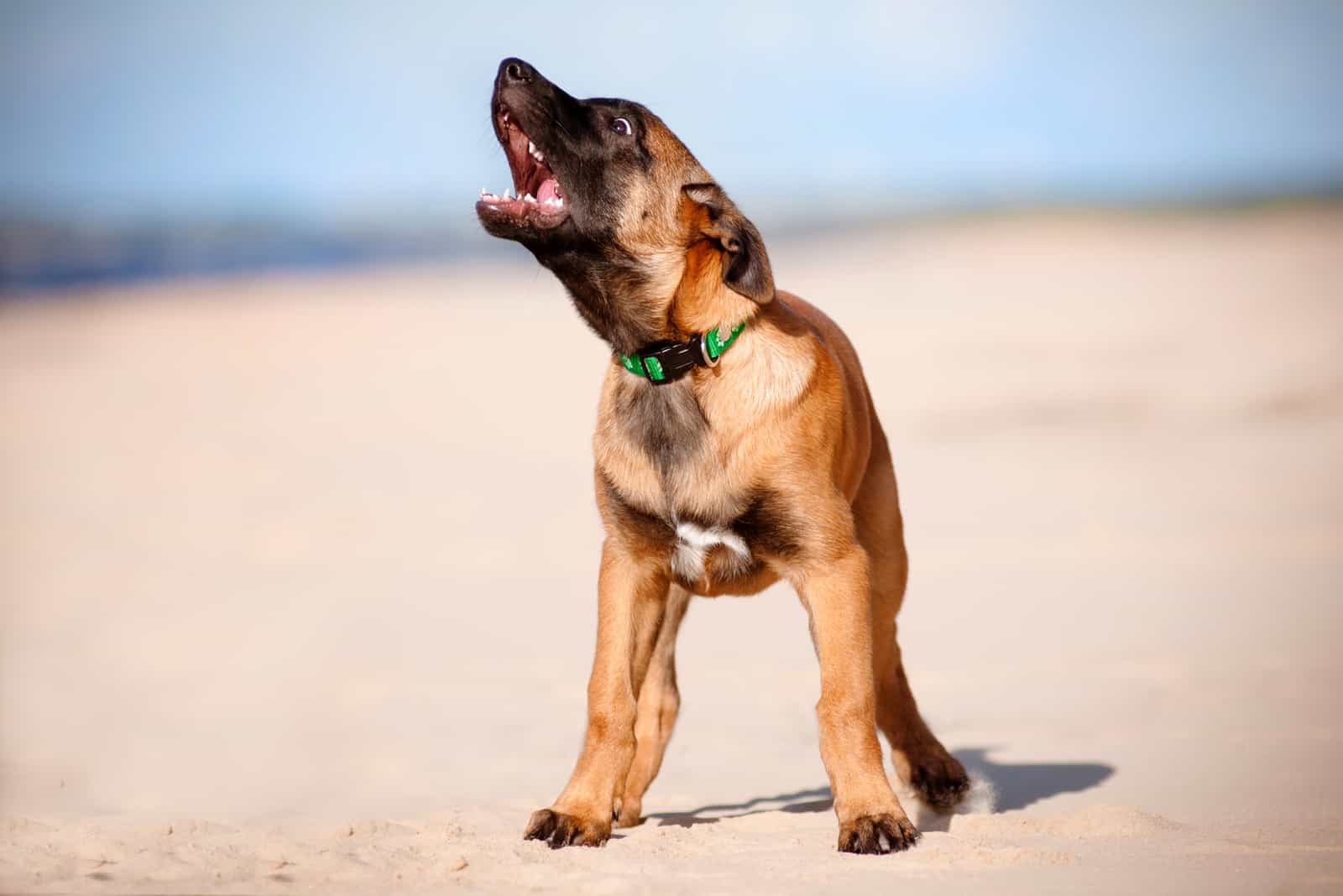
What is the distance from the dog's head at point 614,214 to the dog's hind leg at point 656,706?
3.64ft

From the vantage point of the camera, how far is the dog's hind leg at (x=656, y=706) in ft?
17.7

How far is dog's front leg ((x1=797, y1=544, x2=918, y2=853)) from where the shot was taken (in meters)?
4.51

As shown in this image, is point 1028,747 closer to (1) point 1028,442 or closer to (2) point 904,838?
(2) point 904,838

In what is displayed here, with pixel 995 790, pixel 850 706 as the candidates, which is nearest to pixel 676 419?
pixel 850 706

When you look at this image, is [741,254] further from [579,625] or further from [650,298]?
[579,625]

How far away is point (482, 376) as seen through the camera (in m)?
20.4

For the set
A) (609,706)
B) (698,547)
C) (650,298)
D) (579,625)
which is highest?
(650,298)

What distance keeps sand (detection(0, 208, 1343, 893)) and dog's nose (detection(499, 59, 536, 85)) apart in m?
2.31

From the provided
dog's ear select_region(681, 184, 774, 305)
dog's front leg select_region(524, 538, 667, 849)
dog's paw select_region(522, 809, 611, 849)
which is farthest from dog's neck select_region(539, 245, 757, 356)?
dog's paw select_region(522, 809, 611, 849)

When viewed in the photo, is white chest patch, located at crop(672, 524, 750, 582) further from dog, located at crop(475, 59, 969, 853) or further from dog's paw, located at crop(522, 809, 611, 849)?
dog's paw, located at crop(522, 809, 611, 849)

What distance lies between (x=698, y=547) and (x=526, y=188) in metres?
1.31

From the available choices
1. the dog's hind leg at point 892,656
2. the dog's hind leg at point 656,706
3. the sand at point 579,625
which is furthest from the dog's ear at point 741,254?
the sand at point 579,625

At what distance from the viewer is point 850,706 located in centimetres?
467

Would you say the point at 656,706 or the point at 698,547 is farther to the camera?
the point at 656,706
